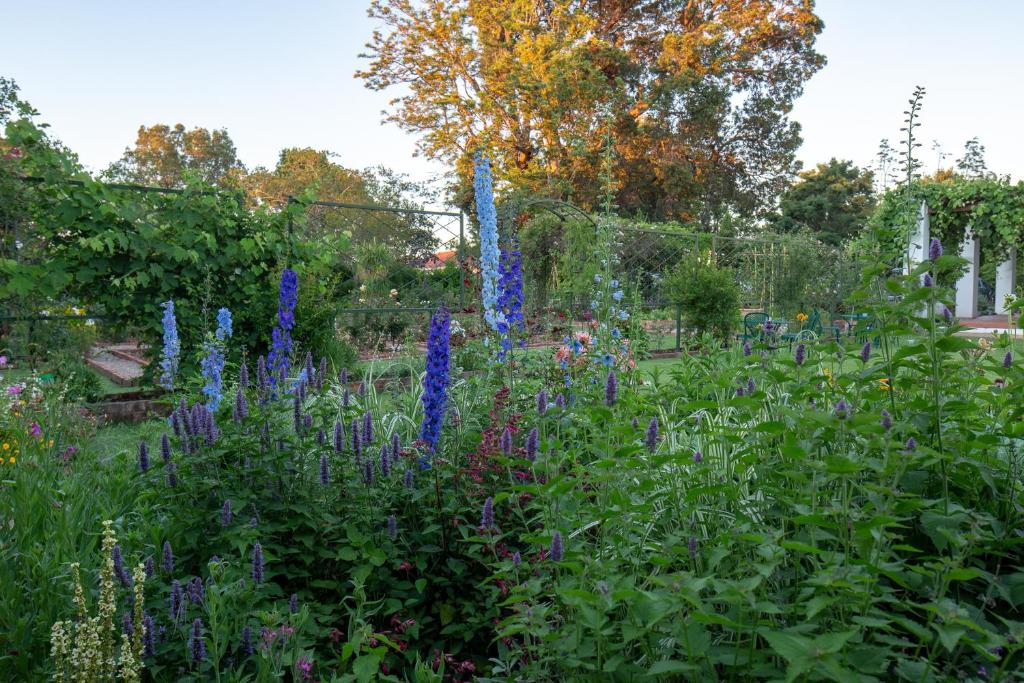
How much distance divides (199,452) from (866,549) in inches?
79.7

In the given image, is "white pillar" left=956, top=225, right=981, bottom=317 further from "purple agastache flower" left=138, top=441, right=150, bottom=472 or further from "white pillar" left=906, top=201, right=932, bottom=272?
"purple agastache flower" left=138, top=441, right=150, bottom=472

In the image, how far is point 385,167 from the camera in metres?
27.3

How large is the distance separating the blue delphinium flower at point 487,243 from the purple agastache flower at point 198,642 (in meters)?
2.42

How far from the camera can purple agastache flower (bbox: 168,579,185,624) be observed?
1.69 meters

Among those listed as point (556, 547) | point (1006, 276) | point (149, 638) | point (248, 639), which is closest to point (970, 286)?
point (1006, 276)

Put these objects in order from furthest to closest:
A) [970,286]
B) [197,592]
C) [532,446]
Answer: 1. [970,286]
2. [532,446]
3. [197,592]

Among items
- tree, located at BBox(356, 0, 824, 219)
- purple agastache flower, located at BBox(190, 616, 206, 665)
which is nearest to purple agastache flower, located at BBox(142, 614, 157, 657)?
purple agastache flower, located at BBox(190, 616, 206, 665)

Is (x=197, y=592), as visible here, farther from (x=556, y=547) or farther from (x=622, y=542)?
(x=622, y=542)

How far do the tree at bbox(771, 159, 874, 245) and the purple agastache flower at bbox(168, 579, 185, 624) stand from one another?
2999 centimetres

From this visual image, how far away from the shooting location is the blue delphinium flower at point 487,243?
389cm

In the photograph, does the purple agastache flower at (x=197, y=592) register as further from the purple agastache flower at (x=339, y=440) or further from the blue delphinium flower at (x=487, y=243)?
the blue delphinium flower at (x=487, y=243)

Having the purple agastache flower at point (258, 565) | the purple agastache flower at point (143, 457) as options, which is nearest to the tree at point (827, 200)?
the purple agastache flower at point (143, 457)

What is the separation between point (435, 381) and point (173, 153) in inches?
1963

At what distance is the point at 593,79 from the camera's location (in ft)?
64.8
